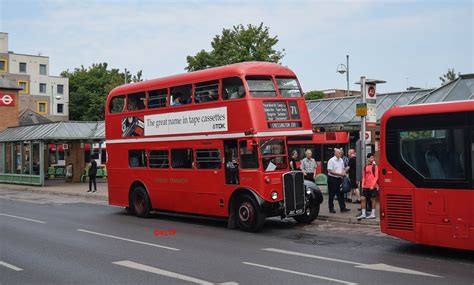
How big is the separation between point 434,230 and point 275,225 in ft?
18.9

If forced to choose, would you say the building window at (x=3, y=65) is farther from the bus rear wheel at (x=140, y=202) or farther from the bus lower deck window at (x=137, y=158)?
the bus rear wheel at (x=140, y=202)

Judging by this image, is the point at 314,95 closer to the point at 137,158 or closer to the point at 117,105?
the point at 117,105

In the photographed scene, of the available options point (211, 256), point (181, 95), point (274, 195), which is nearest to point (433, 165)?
point (211, 256)

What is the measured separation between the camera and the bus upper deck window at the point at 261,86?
13836mm

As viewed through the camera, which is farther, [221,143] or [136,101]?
[136,101]

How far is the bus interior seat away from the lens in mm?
9875

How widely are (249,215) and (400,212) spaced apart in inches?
168

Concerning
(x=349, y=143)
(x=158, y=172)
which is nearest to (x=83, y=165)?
(x=349, y=143)

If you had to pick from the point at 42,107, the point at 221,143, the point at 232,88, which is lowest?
the point at 221,143

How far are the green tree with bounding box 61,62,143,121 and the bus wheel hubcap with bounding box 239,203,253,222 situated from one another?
215 ft

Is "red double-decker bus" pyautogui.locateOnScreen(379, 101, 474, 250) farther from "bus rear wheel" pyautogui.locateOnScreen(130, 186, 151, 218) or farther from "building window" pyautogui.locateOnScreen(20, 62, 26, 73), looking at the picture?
"building window" pyautogui.locateOnScreen(20, 62, 26, 73)

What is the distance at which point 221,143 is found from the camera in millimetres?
14461

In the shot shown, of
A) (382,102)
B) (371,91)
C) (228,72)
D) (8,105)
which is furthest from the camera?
(8,105)

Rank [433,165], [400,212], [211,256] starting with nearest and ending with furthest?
[433,165] < [211,256] < [400,212]
